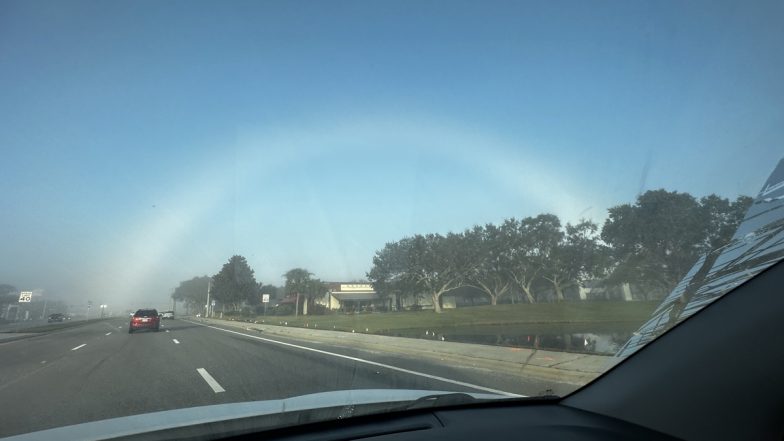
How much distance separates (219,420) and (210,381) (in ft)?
19.2

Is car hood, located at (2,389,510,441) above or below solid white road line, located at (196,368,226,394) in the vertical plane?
above

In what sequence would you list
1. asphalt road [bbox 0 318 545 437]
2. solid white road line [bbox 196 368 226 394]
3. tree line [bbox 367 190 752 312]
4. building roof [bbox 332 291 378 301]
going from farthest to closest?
building roof [bbox 332 291 378 301], solid white road line [bbox 196 368 226 394], asphalt road [bbox 0 318 545 437], tree line [bbox 367 190 752 312]

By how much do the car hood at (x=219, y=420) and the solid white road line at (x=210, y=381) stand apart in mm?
4109

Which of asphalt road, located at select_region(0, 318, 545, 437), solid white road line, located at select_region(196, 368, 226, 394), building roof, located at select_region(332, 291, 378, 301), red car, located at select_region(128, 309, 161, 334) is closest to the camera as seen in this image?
asphalt road, located at select_region(0, 318, 545, 437)

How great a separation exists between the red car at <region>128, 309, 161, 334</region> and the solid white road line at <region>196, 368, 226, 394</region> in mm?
22586

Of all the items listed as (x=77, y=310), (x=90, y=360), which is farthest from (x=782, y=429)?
(x=77, y=310)

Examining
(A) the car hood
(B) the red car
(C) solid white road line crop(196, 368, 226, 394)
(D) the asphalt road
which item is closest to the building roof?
(B) the red car

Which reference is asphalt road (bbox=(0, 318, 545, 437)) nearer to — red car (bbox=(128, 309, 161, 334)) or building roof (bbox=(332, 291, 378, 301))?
red car (bbox=(128, 309, 161, 334))

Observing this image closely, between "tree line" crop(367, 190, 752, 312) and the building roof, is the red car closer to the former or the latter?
the building roof

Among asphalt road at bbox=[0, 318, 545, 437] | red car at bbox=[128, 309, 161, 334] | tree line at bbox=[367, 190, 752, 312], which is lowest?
asphalt road at bbox=[0, 318, 545, 437]

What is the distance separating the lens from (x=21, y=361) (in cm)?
1391

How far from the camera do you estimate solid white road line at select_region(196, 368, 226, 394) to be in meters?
7.52

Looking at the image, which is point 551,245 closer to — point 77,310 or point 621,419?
point 621,419

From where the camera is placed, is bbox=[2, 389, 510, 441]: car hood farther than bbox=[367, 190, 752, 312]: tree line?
No
